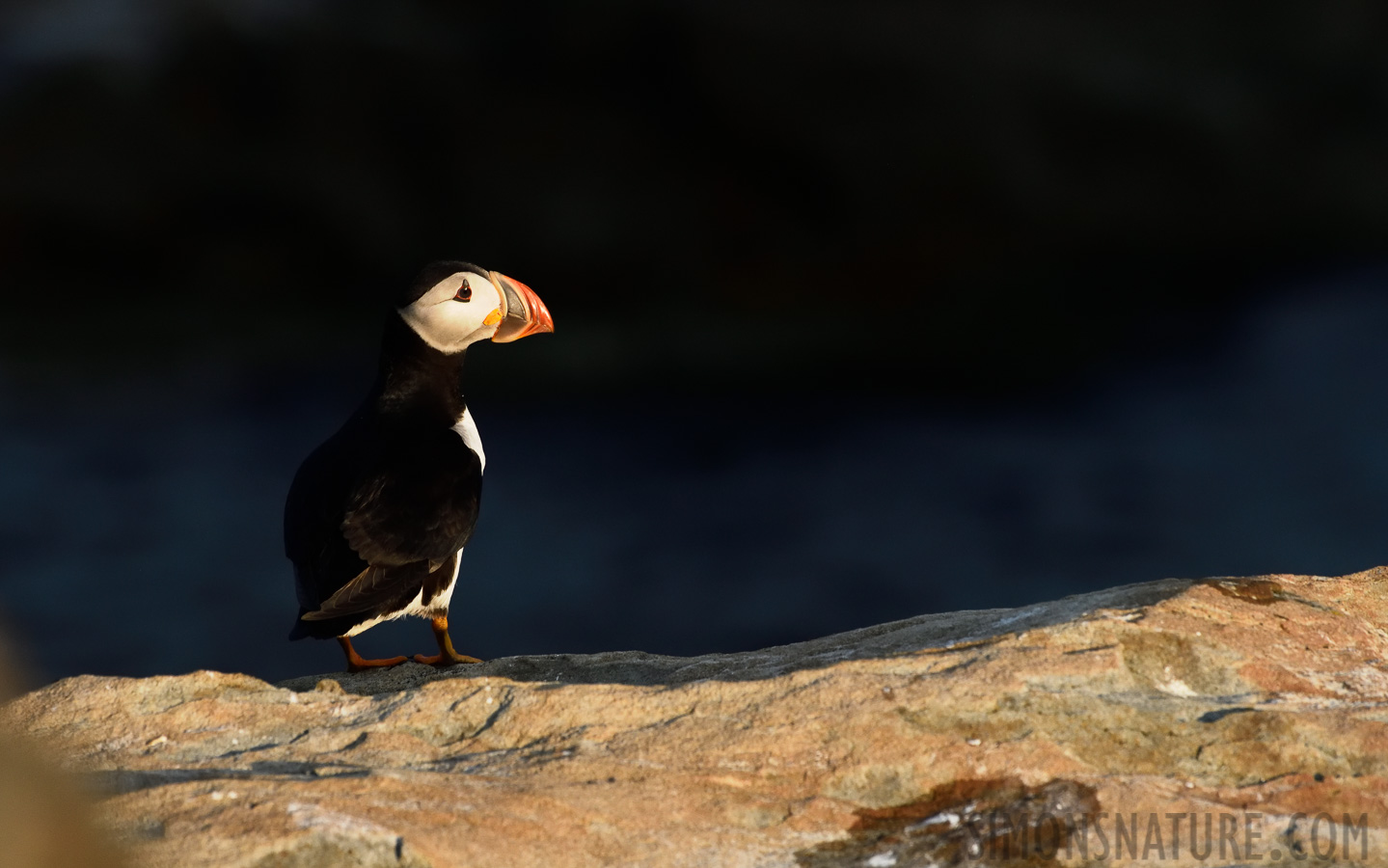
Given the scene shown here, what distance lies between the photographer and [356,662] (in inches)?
205

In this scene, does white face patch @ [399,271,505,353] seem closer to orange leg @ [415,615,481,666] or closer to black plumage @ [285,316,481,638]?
black plumage @ [285,316,481,638]

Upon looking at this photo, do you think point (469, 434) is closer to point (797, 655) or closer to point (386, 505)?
point (386, 505)

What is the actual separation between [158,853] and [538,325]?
4.29m

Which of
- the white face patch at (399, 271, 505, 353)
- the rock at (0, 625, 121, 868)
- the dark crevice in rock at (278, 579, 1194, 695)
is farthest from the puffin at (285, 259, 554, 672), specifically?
the rock at (0, 625, 121, 868)

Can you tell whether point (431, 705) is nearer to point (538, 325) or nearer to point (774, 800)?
point (774, 800)

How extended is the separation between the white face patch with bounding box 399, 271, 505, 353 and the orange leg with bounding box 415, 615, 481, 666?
55.0 inches

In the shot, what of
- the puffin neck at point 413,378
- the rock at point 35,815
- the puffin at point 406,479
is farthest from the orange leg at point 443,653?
the rock at point 35,815

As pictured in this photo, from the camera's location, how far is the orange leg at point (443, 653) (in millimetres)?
5383

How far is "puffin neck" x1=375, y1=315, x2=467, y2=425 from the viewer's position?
6011 millimetres

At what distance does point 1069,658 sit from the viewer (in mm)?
3451

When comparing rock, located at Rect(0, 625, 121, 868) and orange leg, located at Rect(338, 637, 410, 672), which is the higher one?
orange leg, located at Rect(338, 637, 410, 672)

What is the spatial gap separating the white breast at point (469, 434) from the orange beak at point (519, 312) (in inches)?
19.0

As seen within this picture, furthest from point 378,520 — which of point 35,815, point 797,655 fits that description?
point 35,815

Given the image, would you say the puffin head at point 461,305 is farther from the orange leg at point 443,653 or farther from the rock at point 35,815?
the rock at point 35,815
